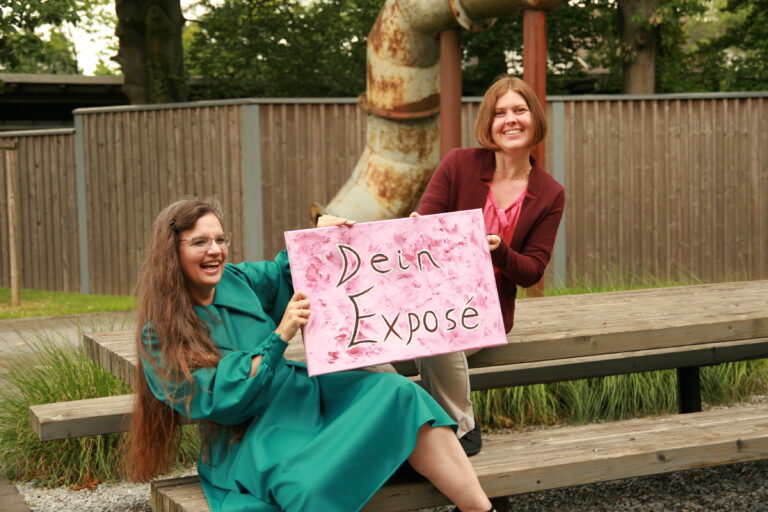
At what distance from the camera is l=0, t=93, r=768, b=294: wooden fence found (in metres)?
11.3

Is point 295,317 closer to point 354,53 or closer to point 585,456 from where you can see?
point 585,456

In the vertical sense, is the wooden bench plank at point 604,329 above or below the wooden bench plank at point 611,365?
above

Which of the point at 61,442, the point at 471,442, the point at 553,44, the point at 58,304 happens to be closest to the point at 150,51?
the point at 58,304

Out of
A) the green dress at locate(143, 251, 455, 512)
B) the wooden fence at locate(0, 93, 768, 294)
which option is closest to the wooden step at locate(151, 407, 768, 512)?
the green dress at locate(143, 251, 455, 512)

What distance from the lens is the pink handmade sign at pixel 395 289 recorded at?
300 cm

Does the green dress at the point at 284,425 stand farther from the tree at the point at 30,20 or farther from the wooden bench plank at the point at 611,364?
the tree at the point at 30,20

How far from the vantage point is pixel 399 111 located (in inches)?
301

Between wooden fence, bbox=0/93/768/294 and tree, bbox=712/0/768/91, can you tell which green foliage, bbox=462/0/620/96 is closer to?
tree, bbox=712/0/768/91

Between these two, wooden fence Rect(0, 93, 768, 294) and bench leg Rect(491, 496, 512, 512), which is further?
wooden fence Rect(0, 93, 768, 294)

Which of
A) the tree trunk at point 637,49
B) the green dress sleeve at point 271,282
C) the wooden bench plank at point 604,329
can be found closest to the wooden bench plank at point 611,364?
the wooden bench plank at point 604,329

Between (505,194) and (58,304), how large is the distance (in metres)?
8.71

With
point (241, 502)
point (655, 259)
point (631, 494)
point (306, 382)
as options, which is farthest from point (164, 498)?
point (655, 259)

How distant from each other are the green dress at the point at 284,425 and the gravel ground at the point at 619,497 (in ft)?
4.41

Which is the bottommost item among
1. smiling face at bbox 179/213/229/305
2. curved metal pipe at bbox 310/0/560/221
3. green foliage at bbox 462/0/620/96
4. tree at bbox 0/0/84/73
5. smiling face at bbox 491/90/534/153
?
smiling face at bbox 179/213/229/305
